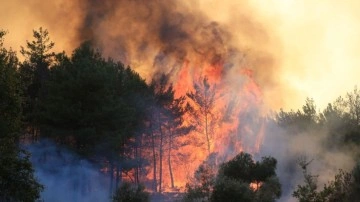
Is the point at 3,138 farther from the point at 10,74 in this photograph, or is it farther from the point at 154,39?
the point at 154,39

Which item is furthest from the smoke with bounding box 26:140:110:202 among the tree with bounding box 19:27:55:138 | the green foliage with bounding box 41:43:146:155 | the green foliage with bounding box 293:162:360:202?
the green foliage with bounding box 293:162:360:202

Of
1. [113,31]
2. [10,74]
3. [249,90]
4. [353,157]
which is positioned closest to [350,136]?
[353,157]

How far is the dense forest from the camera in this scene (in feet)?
84.4

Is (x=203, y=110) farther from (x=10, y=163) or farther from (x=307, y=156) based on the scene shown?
(x=10, y=163)

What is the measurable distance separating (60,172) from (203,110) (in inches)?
1082

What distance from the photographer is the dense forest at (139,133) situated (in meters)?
25.7

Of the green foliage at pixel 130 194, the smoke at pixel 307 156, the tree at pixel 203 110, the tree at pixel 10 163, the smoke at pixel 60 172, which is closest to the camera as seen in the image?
the tree at pixel 10 163

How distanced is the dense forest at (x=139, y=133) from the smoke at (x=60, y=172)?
0.21 metres

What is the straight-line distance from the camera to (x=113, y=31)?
79938 mm

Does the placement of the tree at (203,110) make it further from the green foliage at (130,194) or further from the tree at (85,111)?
the green foliage at (130,194)

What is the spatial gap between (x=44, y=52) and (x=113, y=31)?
24.2 metres

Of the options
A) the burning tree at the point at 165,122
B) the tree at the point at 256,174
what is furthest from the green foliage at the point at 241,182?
the burning tree at the point at 165,122

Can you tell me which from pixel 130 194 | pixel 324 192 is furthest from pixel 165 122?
pixel 324 192

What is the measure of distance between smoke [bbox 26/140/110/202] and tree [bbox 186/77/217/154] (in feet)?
73.8
